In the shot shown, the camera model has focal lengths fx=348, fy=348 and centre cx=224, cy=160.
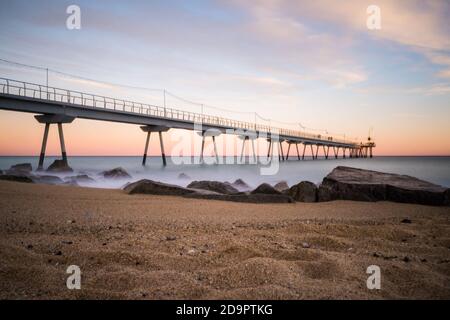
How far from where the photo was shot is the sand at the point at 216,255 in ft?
10.00

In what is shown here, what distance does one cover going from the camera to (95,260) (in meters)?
3.85

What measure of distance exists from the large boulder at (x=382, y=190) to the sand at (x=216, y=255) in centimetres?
249

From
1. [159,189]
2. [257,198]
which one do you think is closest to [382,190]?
[257,198]

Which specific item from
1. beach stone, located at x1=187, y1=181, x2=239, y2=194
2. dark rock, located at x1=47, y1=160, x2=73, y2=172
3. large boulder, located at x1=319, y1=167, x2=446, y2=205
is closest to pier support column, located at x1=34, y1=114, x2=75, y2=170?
dark rock, located at x1=47, y1=160, x2=73, y2=172

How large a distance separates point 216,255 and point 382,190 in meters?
7.55

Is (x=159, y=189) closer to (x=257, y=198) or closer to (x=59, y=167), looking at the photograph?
(x=257, y=198)

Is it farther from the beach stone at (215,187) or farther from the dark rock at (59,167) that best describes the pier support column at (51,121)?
the beach stone at (215,187)

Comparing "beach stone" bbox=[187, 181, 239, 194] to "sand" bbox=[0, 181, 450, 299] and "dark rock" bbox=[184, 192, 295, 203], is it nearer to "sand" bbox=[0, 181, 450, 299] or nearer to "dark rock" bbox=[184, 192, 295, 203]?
"dark rock" bbox=[184, 192, 295, 203]

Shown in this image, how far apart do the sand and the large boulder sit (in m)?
2.49

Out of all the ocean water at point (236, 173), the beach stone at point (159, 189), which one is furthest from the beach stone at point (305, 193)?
the ocean water at point (236, 173)

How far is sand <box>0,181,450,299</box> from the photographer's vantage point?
10.00ft
